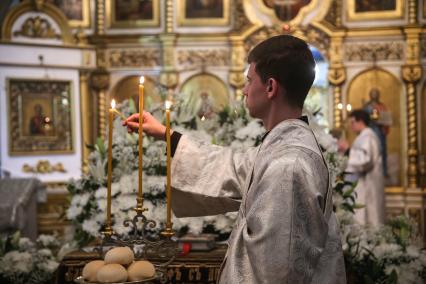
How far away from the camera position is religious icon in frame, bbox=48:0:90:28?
387 inches

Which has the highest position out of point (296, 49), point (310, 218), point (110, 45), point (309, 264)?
point (110, 45)

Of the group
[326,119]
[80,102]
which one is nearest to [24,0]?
[80,102]

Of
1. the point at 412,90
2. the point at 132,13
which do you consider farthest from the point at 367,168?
the point at 132,13

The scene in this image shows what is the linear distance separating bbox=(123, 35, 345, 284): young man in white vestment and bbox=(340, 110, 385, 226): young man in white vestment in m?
→ 6.15

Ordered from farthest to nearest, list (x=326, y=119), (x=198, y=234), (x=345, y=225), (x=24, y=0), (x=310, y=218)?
(x=326, y=119)
(x=24, y=0)
(x=345, y=225)
(x=198, y=234)
(x=310, y=218)

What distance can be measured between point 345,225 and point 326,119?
5.68 meters

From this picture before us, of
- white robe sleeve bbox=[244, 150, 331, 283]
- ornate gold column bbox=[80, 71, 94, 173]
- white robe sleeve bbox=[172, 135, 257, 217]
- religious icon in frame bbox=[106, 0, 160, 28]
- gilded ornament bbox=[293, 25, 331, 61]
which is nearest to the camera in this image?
white robe sleeve bbox=[244, 150, 331, 283]

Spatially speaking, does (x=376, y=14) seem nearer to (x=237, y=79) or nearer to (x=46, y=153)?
(x=237, y=79)

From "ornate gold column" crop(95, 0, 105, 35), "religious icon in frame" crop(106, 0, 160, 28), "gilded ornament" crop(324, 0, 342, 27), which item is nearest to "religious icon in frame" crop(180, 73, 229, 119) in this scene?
"religious icon in frame" crop(106, 0, 160, 28)

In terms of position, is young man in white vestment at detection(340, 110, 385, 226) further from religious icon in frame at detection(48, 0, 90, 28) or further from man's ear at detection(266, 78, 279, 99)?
man's ear at detection(266, 78, 279, 99)

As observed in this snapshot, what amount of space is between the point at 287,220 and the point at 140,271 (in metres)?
0.49

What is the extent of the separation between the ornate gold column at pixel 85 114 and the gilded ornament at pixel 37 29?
0.63 meters

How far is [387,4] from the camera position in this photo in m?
9.77

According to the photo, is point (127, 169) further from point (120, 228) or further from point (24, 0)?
point (24, 0)
